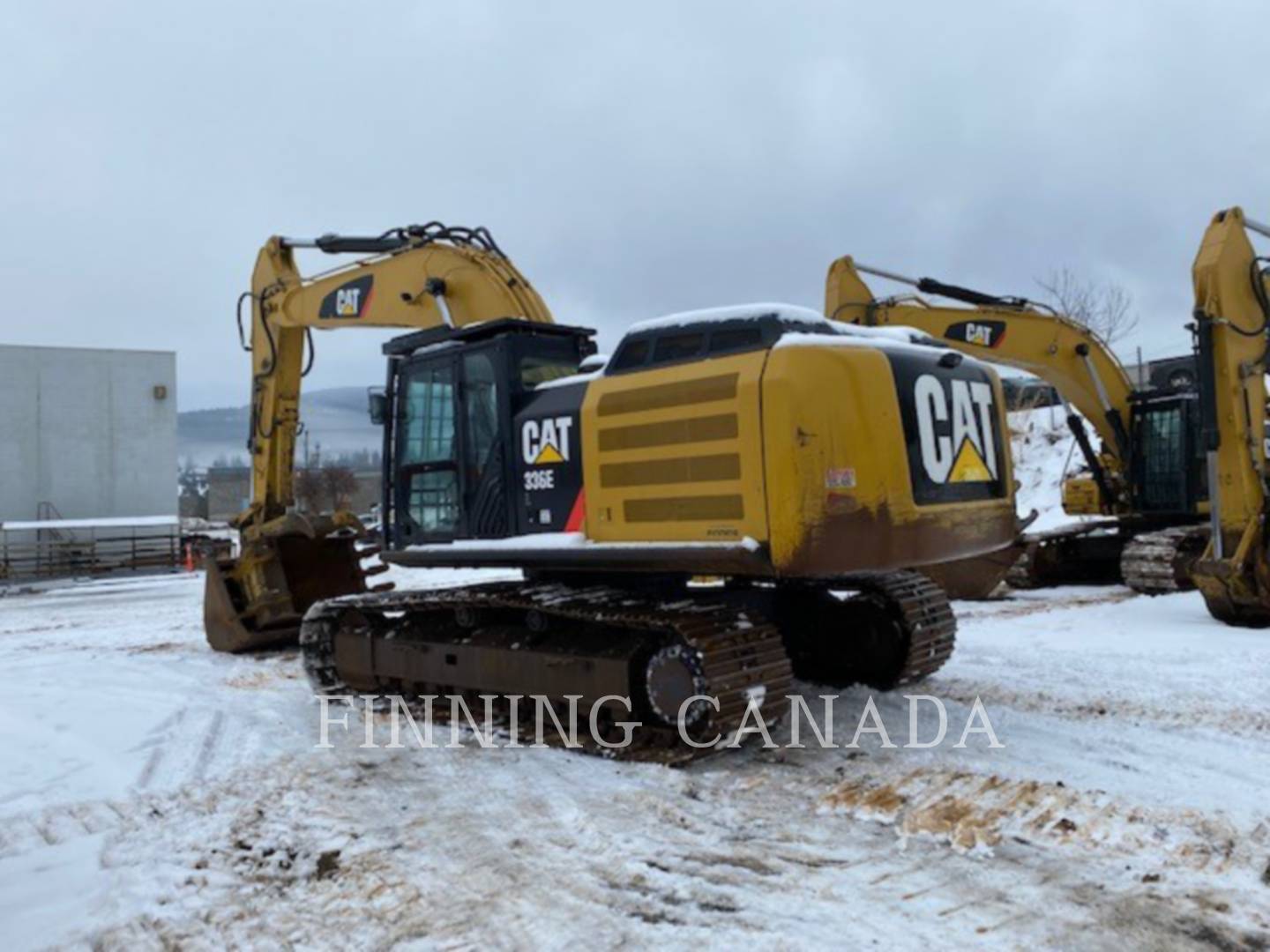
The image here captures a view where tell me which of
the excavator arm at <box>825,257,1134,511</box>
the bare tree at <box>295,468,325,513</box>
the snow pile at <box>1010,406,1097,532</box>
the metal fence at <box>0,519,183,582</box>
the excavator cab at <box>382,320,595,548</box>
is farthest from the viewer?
the bare tree at <box>295,468,325,513</box>

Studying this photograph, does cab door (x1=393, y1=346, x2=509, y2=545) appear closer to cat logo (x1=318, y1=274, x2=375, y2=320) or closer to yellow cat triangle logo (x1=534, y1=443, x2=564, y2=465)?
yellow cat triangle logo (x1=534, y1=443, x2=564, y2=465)

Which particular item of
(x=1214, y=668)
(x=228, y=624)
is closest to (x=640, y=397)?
(x=1214, y=668)

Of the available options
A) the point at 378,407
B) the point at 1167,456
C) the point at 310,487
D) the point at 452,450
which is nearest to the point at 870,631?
the point at 452,450

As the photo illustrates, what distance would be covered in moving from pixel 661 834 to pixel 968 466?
2.82 metres

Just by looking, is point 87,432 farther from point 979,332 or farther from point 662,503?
point 662,503

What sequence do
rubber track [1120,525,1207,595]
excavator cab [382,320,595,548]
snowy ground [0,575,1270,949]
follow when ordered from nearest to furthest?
snowy ground [0,575,1270,949] < excavator cab [382,320,595,548] < rubber track [1120,525,1207,595]

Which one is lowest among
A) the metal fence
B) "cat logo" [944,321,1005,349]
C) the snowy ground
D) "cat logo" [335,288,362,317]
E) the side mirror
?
the snowy ground

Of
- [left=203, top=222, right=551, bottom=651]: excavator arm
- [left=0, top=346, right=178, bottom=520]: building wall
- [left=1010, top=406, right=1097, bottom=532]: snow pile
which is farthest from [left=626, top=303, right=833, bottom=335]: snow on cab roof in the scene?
[left=0, top=346, right=178, bottom=520]: building wall

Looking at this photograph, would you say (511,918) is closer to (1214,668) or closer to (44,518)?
(1214,668)

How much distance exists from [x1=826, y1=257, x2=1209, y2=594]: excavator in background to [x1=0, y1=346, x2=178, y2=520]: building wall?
2284 cm

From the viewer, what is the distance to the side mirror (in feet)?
24.7

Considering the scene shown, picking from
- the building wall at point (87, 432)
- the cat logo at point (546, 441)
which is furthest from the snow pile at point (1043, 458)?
the building wall at point (87, 432)

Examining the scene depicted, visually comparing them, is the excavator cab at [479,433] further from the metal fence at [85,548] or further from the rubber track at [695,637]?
the metal fence at [85,548]

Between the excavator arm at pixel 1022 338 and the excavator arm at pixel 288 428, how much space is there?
6.65 m
